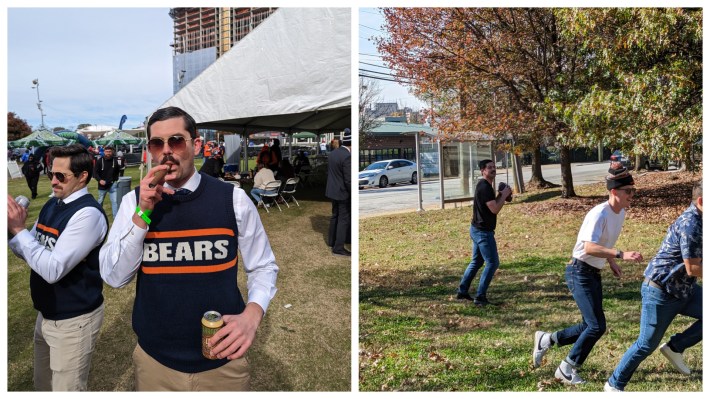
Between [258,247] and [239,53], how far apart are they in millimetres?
5509

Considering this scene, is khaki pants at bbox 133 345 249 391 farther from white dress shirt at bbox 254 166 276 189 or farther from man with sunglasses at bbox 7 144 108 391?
white dress shirt at bbox 254 166 276 189

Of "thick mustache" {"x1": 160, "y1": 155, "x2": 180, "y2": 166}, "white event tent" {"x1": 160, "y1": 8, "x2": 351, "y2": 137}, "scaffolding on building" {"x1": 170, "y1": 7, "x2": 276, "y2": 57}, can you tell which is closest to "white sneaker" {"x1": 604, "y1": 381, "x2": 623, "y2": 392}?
"thick mustache" {"x1": 160, "y1": 155, "x2": 180, "y2": 166}

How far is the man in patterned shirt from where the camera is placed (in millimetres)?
2693

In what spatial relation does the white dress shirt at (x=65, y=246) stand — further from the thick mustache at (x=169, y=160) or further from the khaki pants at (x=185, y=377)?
the thick mustache at (x=169, y=160)

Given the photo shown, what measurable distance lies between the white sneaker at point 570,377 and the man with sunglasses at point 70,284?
2769mm

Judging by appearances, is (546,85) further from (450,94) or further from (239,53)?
(239,53)

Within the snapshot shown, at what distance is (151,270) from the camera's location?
170 centimetres

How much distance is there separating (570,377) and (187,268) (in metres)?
2.67

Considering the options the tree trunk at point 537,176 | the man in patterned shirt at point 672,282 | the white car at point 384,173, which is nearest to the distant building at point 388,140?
the white car at point 384,173

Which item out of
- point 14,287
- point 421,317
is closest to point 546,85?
point 421,317

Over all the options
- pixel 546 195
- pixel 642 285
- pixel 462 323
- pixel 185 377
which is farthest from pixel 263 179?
pixel 185 377

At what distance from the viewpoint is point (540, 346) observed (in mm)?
3445

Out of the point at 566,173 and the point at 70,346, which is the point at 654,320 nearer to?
the point at 70,346

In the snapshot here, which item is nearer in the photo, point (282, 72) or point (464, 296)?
point (464, 296)
